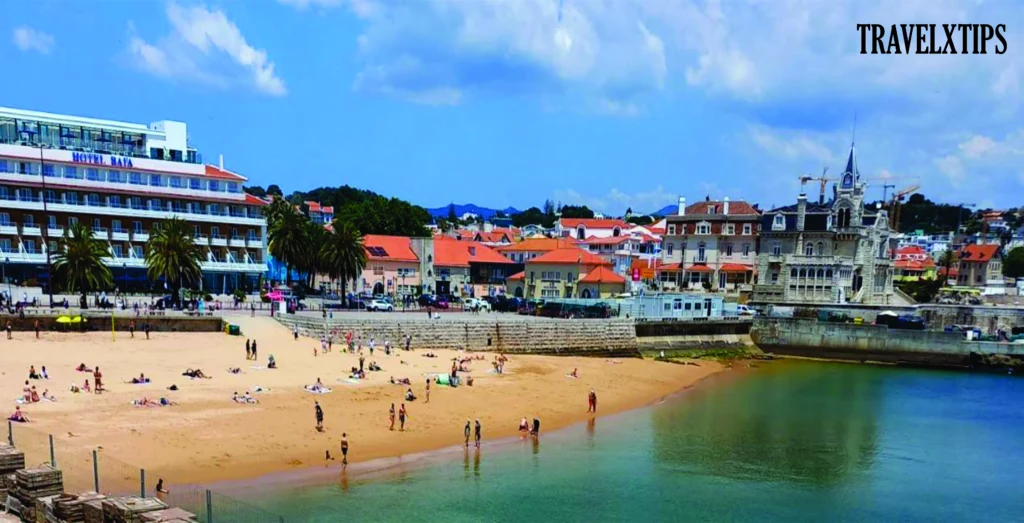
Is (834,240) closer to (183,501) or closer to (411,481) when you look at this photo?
(411,481)

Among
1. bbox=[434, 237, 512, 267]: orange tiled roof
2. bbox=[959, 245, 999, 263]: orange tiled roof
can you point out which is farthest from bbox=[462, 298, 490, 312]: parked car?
bbox=[959, 245, 999, 263]: orange tiled roof

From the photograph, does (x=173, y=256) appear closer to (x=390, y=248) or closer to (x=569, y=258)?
(x=390, y=248)

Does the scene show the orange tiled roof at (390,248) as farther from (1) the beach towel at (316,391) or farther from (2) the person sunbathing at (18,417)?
(2) the person sunbathing at (18,417)

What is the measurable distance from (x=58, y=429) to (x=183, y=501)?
7901 millimetres

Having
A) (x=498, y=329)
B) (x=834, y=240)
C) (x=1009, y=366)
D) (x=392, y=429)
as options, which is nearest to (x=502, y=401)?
(x=392, y=429)

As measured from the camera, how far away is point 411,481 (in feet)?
80.9

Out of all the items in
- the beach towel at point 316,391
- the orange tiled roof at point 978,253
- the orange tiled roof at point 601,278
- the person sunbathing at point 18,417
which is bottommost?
the beach towel at point 316,391

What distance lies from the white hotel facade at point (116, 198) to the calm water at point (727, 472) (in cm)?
4511

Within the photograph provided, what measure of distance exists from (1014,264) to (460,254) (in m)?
114

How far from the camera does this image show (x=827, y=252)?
77312 millimetres

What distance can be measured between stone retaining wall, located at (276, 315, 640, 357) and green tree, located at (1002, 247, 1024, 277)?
376 feet

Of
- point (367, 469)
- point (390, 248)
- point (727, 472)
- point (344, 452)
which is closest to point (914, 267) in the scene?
point (390, 248)

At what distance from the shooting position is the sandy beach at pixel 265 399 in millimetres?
25312

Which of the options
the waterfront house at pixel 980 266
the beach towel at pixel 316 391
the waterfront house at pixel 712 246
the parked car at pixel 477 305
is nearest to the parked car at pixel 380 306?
the parked car at pixel 477 305
